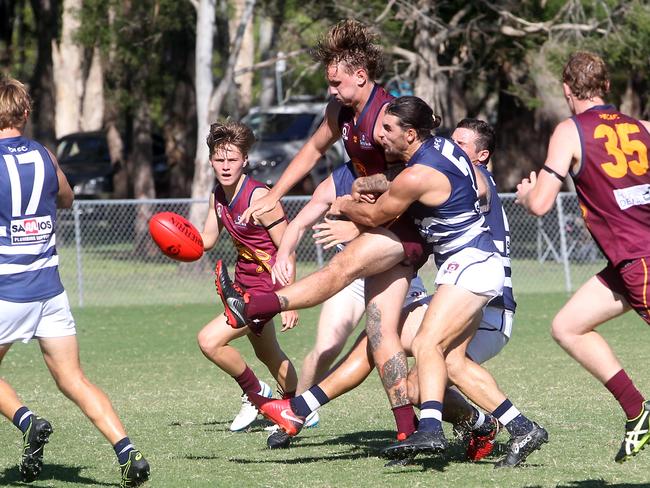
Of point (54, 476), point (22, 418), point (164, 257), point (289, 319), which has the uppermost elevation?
point (289, 319)

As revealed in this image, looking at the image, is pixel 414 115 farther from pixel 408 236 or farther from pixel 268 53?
pixel 268 53

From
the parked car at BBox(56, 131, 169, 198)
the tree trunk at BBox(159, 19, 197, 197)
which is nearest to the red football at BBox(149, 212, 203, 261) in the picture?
the tree trunk at BBox(159, 19, 197, 197)

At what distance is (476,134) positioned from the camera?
715cm

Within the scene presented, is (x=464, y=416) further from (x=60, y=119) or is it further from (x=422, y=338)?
(x=60, y=119)

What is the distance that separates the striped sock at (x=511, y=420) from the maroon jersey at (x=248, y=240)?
6.08ft

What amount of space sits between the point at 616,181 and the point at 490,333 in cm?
148

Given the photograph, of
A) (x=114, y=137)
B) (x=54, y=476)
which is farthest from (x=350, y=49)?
(x=114, y=137)

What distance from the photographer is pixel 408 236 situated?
6559mm

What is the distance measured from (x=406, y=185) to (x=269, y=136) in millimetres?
17348

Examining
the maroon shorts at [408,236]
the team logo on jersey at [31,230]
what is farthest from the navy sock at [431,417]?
the team logo on jersey at [31,230]

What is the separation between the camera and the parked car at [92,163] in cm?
2697

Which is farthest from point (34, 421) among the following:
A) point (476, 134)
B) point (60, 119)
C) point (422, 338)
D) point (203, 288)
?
point (60, 119)

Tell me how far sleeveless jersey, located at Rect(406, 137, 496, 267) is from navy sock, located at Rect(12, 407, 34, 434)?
2.30 m

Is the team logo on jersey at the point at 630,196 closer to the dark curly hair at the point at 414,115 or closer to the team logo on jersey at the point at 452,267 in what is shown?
the team logo on jersey at the point at 452,267
